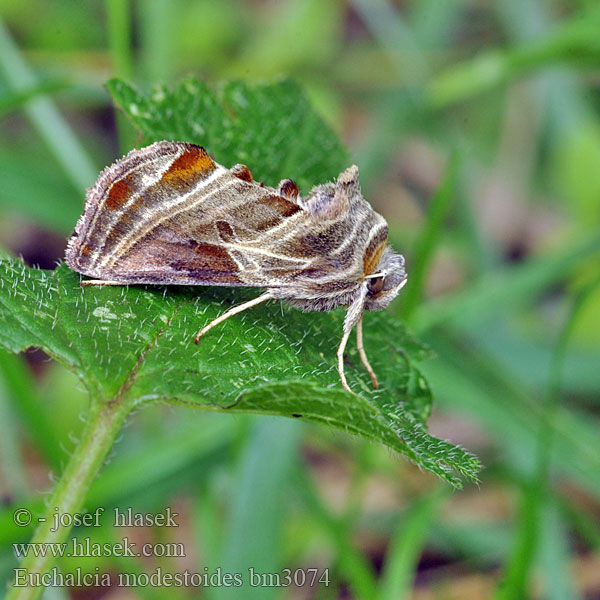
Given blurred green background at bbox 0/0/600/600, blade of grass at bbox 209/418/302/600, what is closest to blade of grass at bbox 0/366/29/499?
blurred green background at bbox 0/0/600/600

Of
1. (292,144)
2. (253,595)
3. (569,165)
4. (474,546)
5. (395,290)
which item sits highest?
(569,165)

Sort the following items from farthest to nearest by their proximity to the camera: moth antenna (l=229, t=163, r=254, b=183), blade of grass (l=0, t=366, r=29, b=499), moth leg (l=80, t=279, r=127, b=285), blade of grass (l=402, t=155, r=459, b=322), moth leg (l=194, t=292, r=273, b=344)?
blade of grass (l=402, t=155, r=459, b=322), blade of grass (l=0, t=366, r=29, b=499), moth antenna (l=229, t=163, r=254, b=183), moth leg (l=80, t=279, r=127, b=285), moth leg (l=194, t=292, r=273, b=344)

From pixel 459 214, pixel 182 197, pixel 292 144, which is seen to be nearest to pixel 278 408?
pixel 182 197

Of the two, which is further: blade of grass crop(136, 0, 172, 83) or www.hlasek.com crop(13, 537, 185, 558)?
blade of grass crop(136, 0, 172, 83)

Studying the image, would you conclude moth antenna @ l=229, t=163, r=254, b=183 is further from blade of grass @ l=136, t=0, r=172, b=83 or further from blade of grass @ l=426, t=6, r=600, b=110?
blade of grass @ l=136, t=0, r=172, b=83

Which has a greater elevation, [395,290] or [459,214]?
[459,214]

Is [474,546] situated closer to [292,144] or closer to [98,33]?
[292,144]

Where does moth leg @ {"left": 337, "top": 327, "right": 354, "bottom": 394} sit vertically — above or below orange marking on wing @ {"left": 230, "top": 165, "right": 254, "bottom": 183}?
below

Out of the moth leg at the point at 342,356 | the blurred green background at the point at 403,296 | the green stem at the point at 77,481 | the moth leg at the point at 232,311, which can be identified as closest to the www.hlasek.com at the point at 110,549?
the blurred green background at the point at 403,296
